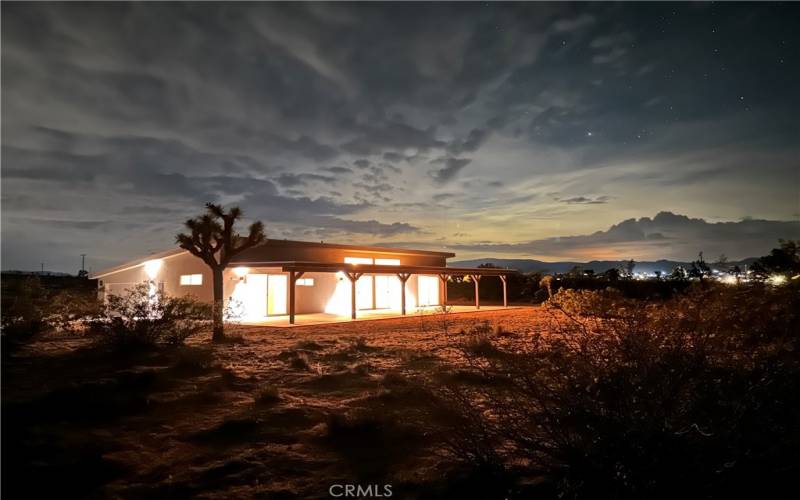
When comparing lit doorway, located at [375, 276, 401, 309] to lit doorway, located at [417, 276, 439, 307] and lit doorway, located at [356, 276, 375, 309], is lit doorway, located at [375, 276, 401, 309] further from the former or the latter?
lit doorway, located at [417, 276, 439, 307]

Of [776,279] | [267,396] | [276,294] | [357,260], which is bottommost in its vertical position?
[267,396]

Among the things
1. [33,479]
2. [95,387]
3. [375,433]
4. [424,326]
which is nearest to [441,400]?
[375,433]

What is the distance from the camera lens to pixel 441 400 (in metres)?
6.42

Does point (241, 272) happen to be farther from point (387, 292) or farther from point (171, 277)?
point (387, 292)

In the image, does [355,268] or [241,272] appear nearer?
[355,268]

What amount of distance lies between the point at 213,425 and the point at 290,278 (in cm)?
1357

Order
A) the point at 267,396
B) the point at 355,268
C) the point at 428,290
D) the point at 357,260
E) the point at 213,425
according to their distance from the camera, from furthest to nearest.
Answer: the point at 428,290
the point at 357,260
the point at 355,268
the point at 267,396
the point at 213,425

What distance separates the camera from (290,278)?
19.6m

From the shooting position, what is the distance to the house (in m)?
21.6

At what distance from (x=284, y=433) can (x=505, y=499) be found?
3069 millimetres

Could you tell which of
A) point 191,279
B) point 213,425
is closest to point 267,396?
point 213,425

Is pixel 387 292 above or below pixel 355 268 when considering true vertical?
below

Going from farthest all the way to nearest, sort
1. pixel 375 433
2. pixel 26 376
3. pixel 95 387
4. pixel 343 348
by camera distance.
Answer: pixel 343 348, pixel 26 376, pixel 95 387, pixel 375 433

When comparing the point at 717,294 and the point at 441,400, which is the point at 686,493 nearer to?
the point at 441,400
